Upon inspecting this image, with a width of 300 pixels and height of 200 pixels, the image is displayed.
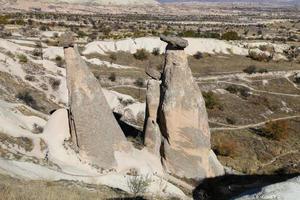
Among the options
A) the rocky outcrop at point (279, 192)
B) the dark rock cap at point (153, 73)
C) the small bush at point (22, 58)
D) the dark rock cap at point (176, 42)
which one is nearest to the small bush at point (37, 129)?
the dark rock cap at point (153, 73)

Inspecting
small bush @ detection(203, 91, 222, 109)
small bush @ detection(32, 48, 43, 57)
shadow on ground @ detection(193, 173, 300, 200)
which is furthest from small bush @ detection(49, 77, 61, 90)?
shadow on ground @ detection(193, 173, 300, 200)

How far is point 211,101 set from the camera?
120 ft

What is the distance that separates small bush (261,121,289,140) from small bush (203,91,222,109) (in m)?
4.67

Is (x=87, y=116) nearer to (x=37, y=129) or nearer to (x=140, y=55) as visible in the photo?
(x=37, y=129)

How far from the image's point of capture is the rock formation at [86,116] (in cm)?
1546

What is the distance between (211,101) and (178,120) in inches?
789

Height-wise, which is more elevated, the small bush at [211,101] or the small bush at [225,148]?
the small bush at [225,148]

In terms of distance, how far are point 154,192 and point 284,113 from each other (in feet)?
83.4

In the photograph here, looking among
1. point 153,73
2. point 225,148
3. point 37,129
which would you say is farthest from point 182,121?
point 225,148

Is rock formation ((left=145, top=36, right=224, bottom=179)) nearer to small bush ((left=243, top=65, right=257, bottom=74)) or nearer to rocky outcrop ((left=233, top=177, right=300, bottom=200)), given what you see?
rocky outcrop ((left=233, top=177, right=300, bottom=200))

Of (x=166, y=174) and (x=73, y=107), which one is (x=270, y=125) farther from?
(x=73, y=107)

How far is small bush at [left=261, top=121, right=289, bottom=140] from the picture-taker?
101 ft

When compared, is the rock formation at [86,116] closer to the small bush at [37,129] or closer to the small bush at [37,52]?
the small bush at [37,129]

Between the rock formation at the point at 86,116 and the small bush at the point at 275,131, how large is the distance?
57.5 ft
